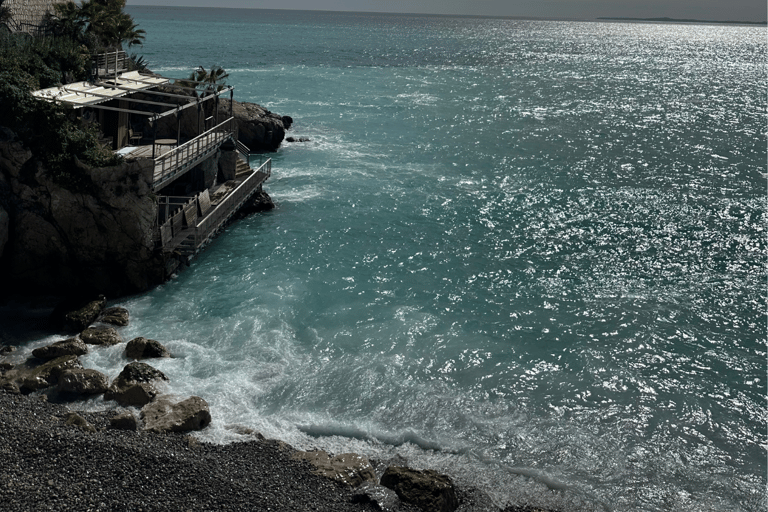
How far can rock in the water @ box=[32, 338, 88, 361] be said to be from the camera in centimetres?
2481

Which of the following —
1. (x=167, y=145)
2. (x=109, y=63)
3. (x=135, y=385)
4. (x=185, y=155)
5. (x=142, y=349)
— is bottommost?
(x=135, y=385)

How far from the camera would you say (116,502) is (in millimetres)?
16609

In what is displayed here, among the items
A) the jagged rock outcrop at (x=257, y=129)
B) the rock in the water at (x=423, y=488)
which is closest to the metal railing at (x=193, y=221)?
the rock in the water at (x=423, y=488)

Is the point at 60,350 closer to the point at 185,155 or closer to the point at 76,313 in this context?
the point at 76,313

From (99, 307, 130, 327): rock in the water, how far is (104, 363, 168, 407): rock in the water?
4873mm

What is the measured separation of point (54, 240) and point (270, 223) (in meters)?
13.9

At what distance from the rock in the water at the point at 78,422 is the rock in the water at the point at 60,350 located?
16.9ft

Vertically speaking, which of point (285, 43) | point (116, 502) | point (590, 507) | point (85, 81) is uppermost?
point (285, 43)

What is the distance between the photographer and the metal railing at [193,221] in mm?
31734

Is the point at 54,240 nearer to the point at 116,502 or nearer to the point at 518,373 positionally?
the point at 116,502

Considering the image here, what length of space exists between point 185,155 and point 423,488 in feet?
75.7

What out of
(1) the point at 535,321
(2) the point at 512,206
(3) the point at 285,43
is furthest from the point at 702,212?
(3) the point at 285,43

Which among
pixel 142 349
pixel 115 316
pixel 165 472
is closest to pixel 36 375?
pixel 142 349

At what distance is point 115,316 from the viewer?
28.3 m
